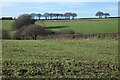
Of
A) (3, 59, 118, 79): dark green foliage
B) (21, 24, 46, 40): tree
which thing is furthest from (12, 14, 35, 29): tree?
(3, 59, 118, 79): dark green foliage

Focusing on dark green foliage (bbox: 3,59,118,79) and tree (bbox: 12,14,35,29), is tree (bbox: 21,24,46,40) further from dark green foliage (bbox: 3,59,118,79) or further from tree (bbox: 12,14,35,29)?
dark green foliage (bbox: 3,59,118,79)

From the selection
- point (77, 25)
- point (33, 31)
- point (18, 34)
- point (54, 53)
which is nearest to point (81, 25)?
point (77, 25)

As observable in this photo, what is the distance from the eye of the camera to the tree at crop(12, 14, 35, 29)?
50097mm

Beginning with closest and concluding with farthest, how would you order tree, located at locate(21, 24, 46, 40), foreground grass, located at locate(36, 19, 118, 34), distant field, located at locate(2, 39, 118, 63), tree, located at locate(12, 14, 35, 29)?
1. distant field, located at locate(2, 39, 118, 63)
2. tree, located at locate(21, 24, 46, 40)
3. foreground grass, located at locate(36, 19, 118, 34)
4. tree, located at locate(12, 14, 35, 29)

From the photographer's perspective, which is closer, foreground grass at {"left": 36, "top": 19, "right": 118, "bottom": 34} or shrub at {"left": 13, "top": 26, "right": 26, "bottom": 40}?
shrub at {"left": 13, "top": 26, "right": 26, "bottom": 40}

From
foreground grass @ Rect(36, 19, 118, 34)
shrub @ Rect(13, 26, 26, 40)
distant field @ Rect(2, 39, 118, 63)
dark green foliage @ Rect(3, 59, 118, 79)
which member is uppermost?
Answer: foreground grass @ Rect(36, 19, 118, 34)

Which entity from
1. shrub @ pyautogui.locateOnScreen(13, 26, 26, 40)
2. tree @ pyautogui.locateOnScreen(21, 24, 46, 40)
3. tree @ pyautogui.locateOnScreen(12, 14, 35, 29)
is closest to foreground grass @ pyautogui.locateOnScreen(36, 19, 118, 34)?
tree @ pyautogui.locateOnScreen(12, 14, 35, 29)

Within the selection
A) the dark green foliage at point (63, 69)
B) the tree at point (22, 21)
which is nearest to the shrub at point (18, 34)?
the tree at point (22, 21)

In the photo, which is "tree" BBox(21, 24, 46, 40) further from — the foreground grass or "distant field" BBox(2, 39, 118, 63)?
"distant field" BBox(2, 39, 118, 63)

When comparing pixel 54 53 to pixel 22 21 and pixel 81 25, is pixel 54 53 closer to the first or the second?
pixel 81 25

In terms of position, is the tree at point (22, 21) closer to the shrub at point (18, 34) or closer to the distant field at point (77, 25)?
the distant field at point (77, 25)

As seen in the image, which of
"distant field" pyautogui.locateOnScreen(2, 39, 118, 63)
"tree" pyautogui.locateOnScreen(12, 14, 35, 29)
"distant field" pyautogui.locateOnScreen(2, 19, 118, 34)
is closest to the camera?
"distant field" pyautogui.locateOnScreen(2, 39, 118, 63)

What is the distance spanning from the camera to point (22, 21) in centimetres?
5278

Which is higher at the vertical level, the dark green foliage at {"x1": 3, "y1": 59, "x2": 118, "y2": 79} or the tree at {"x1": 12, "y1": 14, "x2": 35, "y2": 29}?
the tree at {"x1": 12, "y1": 14, "x2": 35, "y2": 29}
